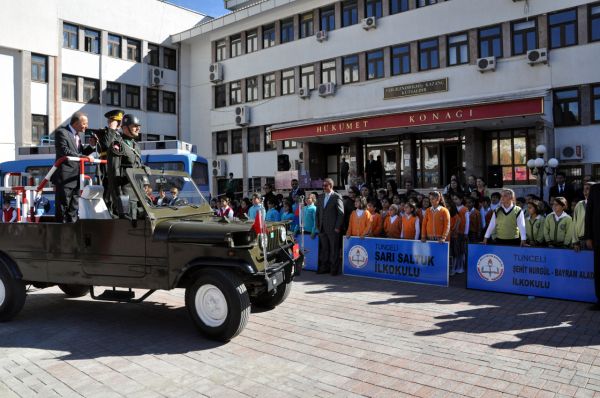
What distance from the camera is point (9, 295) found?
21.8 ft

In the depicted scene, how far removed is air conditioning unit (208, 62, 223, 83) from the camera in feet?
97.9

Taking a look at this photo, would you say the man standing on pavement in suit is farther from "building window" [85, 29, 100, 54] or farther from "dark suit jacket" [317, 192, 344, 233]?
"building window" [85, 29, 100, 54]

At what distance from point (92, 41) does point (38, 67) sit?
373cm

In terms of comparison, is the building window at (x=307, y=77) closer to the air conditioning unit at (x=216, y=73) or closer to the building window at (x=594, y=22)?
the air conditioning unit at (x=216, y=73)

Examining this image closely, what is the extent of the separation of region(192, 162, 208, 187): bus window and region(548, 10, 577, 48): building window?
48.2ft

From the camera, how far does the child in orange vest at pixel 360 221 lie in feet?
34.0

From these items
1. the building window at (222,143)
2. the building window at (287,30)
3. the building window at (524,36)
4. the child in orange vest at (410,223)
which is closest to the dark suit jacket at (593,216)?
the child in orange vest at (410,223)

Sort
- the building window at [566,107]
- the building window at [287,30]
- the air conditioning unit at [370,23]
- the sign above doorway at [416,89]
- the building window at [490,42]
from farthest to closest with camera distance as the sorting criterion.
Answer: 1. the building window at [287,30]
2. the air conditioning unit at [370,23]
3. the sign above doorway at [416,89]
4. the building window at [490,42]
5. the building window at [566,107]

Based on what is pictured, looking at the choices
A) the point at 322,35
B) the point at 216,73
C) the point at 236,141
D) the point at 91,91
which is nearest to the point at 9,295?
the point at 322,35

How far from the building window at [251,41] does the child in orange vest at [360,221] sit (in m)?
20.3

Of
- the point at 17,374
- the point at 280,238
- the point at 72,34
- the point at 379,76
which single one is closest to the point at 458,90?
the point at 379,76

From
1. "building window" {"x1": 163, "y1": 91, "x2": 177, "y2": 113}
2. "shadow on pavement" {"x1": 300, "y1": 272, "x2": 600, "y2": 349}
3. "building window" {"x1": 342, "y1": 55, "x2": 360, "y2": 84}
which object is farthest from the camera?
"building window" {"x1": 163, "y1": 91, "x2": 177, "y2": 113}

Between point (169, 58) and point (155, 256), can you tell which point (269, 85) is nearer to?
point (169, 58)

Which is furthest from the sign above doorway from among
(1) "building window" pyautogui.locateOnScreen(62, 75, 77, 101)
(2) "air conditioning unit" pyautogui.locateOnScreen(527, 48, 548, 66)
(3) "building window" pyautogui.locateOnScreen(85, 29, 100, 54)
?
→ (1) "building window" pyautogui.locateOnScreen(62, 75, 77, 101)
